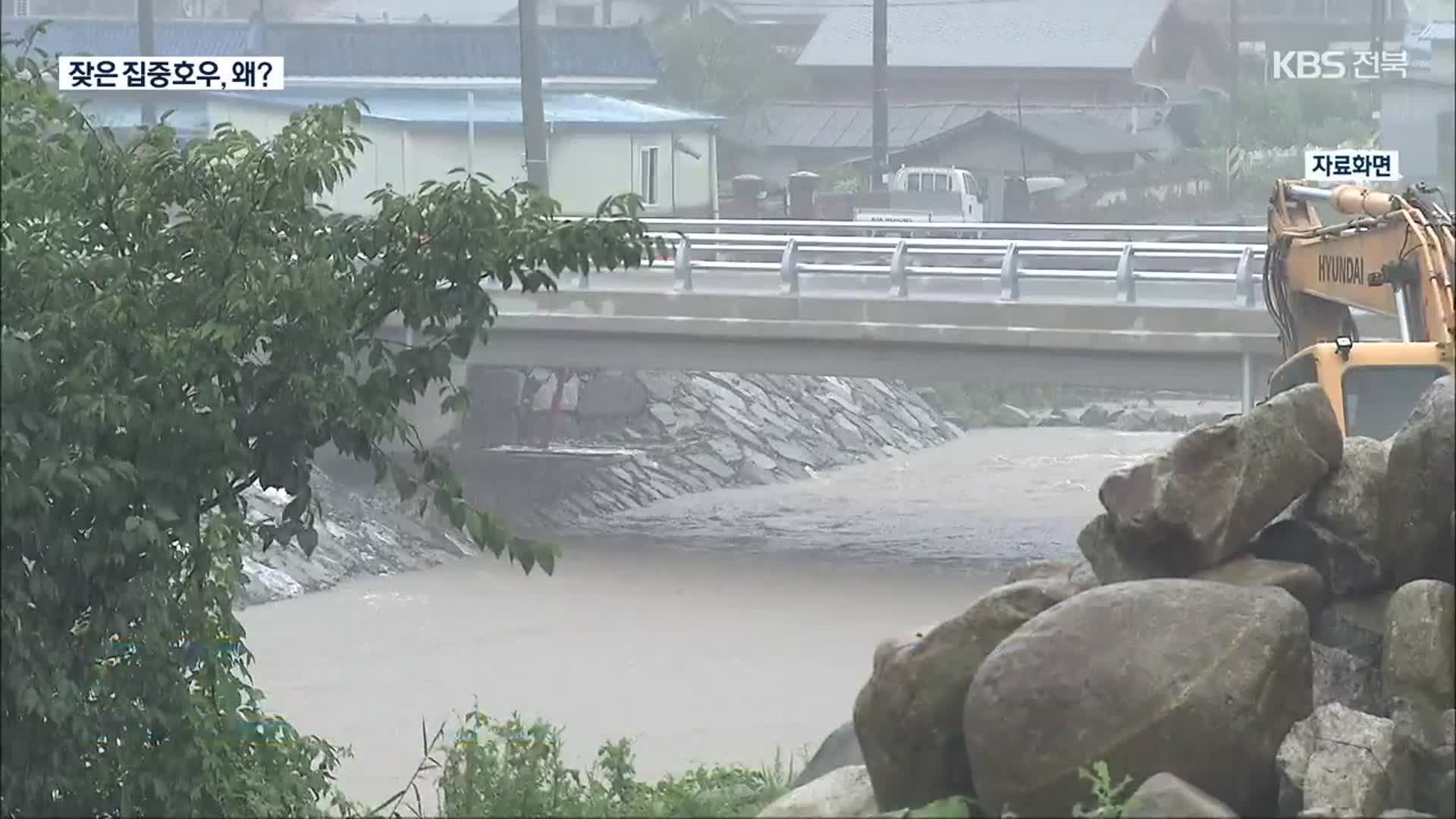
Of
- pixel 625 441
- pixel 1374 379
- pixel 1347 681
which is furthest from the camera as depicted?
pixel 625 441

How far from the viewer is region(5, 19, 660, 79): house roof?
32.7 m

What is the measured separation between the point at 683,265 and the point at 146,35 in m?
8.81

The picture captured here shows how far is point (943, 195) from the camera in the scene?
1275 inches

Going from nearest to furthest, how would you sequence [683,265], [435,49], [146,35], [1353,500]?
[1353,500] < [683,265] < [146,35] < [435,49]

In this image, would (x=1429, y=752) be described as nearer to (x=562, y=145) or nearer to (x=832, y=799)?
(x=832, y=799)

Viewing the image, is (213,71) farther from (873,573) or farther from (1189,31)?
(1189,31)

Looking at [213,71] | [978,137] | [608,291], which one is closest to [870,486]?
[978,137]

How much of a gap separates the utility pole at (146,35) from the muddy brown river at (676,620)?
789 centimetres

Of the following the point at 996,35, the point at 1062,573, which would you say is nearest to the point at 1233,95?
the point at 996,35

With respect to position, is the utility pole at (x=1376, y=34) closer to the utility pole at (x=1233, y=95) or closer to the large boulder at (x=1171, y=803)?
the utility pole at (x=1233, y=95)

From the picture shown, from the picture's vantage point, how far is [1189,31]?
31.1 metres

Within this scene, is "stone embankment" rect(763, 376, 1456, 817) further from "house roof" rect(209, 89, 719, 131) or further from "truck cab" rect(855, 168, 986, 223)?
"house roof" rect(209, 89, 719, 131)

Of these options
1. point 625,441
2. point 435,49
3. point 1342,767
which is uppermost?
point 435,49

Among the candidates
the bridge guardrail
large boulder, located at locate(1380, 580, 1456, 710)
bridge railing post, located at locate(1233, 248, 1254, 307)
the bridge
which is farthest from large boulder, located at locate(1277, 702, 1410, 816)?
the bridge guardrail
